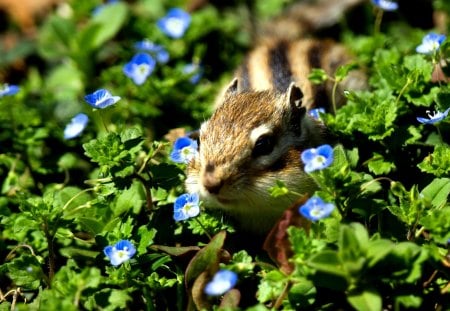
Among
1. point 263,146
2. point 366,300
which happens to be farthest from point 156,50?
point 366,300

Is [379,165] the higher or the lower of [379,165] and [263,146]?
the lower

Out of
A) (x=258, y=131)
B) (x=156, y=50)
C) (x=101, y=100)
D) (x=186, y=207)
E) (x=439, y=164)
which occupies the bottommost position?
(x=156, y=50)

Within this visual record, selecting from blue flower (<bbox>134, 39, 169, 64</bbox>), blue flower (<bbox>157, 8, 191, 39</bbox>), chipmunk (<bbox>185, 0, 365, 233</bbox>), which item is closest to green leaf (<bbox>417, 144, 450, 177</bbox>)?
chipmunk (<bbox>185, 0, 365, 233</bbox>)

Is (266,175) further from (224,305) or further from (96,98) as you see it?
(96,98)

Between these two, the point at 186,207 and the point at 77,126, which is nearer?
the point at 186,207

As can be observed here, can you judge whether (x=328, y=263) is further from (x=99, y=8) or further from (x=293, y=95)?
(x=99, y=8)

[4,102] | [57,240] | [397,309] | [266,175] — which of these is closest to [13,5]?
[4,102]

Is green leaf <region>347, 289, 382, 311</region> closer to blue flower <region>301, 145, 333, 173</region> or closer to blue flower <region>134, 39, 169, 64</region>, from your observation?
blue flower <region>301, 145, 333, 173</region>
